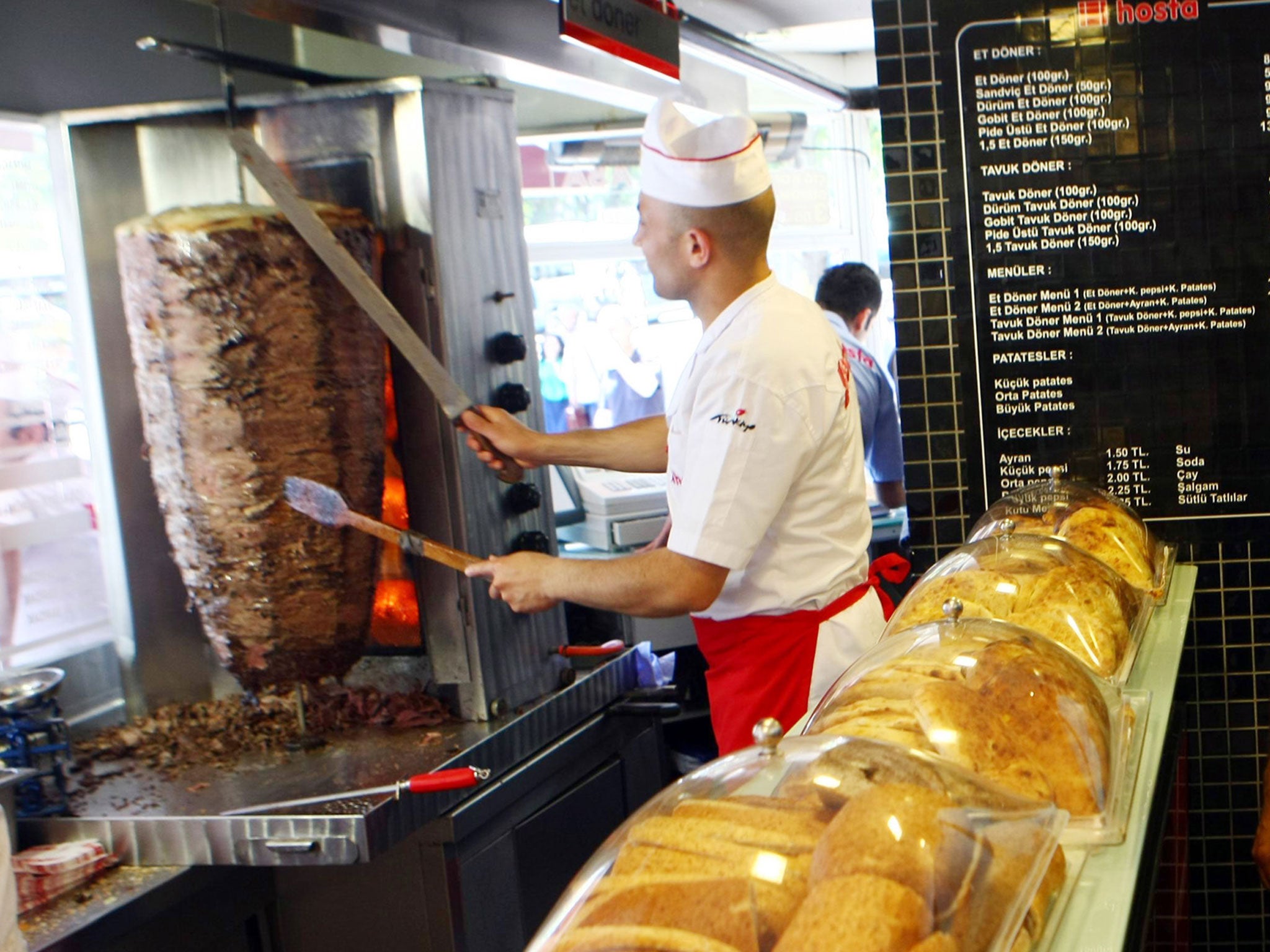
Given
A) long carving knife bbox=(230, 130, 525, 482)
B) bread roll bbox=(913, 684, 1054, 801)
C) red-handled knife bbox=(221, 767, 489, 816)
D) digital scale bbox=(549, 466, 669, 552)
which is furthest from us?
digital scale bbox=(549, 466, 669, 552)

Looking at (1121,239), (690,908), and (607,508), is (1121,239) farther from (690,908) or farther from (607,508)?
(690,908)

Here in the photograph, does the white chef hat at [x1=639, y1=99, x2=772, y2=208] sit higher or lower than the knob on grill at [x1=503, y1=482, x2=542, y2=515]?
higher

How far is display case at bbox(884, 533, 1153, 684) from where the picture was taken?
71.1 inches

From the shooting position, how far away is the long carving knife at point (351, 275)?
2.41 meters

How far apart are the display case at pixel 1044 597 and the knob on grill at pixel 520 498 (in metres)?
1.08

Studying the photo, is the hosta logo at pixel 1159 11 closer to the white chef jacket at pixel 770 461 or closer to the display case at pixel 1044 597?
the white chef jacket at pixel 770 461

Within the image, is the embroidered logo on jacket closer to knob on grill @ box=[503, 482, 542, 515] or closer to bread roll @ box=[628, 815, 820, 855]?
knob on grill @ box=[503, 482, 542, 515]

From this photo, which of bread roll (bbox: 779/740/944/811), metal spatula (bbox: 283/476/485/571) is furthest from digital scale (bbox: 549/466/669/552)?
bread roll (bbox: 779/740/944/811)

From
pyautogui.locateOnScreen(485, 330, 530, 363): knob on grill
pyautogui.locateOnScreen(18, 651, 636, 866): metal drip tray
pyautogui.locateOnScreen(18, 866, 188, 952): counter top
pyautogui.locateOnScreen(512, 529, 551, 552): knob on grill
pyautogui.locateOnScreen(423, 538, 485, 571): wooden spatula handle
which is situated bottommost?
pyautogui.locateOnScreen(18, 866, 188, 952): counter top

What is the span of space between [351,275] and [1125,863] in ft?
5.63

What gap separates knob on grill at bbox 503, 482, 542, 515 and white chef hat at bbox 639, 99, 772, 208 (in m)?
0.80

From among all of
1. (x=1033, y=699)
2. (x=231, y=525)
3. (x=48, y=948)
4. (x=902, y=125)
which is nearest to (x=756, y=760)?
(x=1033, y=699)

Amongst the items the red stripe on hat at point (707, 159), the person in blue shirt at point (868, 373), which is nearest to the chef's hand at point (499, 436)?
the red stripe on hat at point (707, 159)

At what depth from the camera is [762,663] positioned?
2408mm
